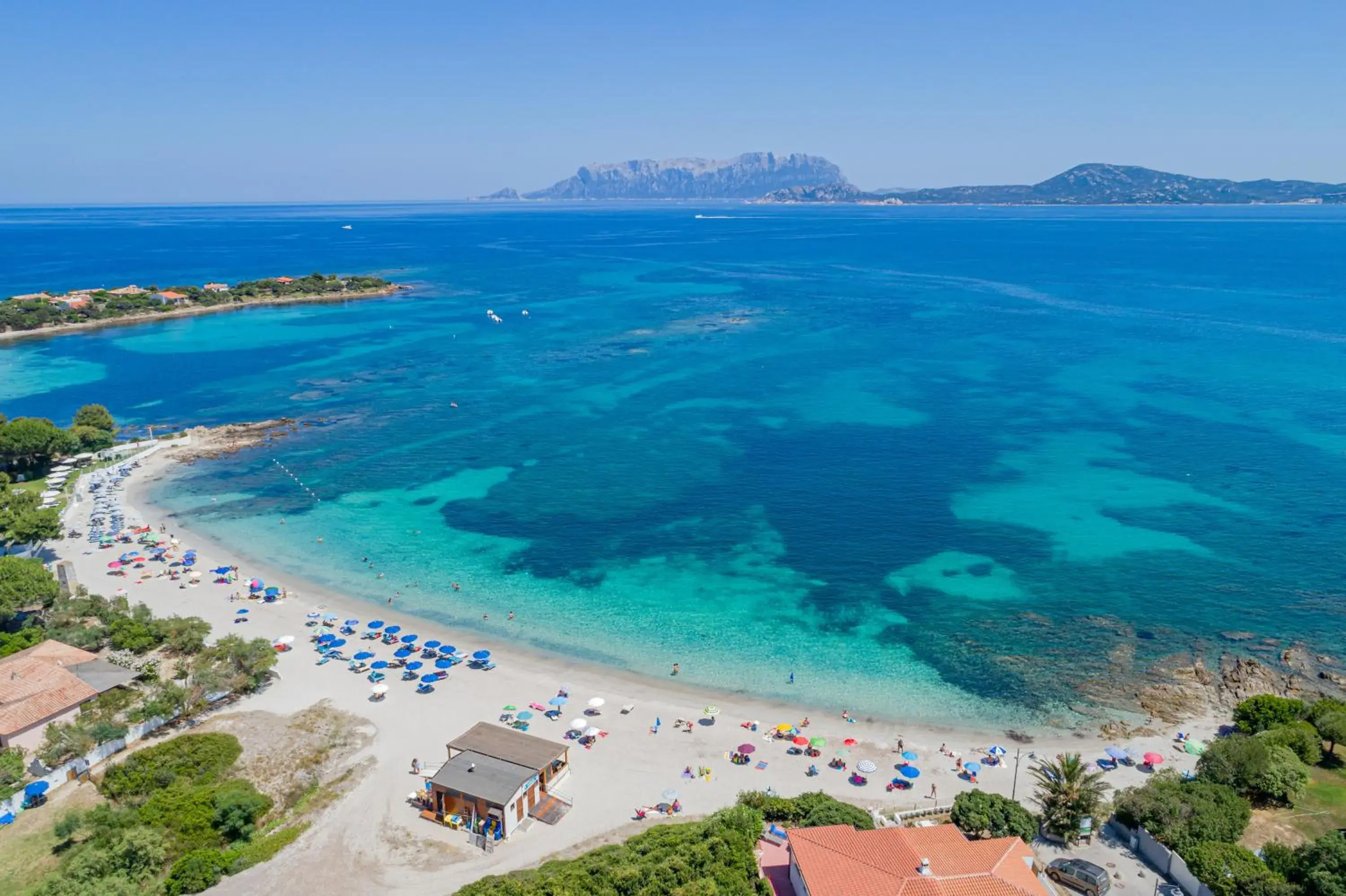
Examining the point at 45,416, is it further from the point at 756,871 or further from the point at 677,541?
the point at 756,871

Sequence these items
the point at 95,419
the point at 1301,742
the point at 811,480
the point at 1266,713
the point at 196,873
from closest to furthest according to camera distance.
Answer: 1. the point at 196,873
2. the point at 1301,742
3. the point at 1266,713
4. the point at 811,480
5. the point at 95,419

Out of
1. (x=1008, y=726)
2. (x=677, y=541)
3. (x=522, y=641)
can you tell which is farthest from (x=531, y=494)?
(x=1008, y=726)

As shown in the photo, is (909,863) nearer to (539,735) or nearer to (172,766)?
(539,735)

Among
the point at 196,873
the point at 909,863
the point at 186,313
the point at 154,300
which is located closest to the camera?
the point at 909,863

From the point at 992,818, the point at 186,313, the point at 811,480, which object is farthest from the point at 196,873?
the point at 186,313

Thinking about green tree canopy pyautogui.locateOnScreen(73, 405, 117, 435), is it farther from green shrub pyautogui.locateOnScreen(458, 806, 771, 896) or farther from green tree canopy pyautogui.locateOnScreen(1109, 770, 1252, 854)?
green tree canopy pyautogui.locateOnScreen(1109, 770, 1252, 854)

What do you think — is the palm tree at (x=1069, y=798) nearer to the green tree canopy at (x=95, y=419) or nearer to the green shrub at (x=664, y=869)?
the green shrub at (x=664, y=869)

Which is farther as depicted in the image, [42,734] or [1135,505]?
[1135,505]
